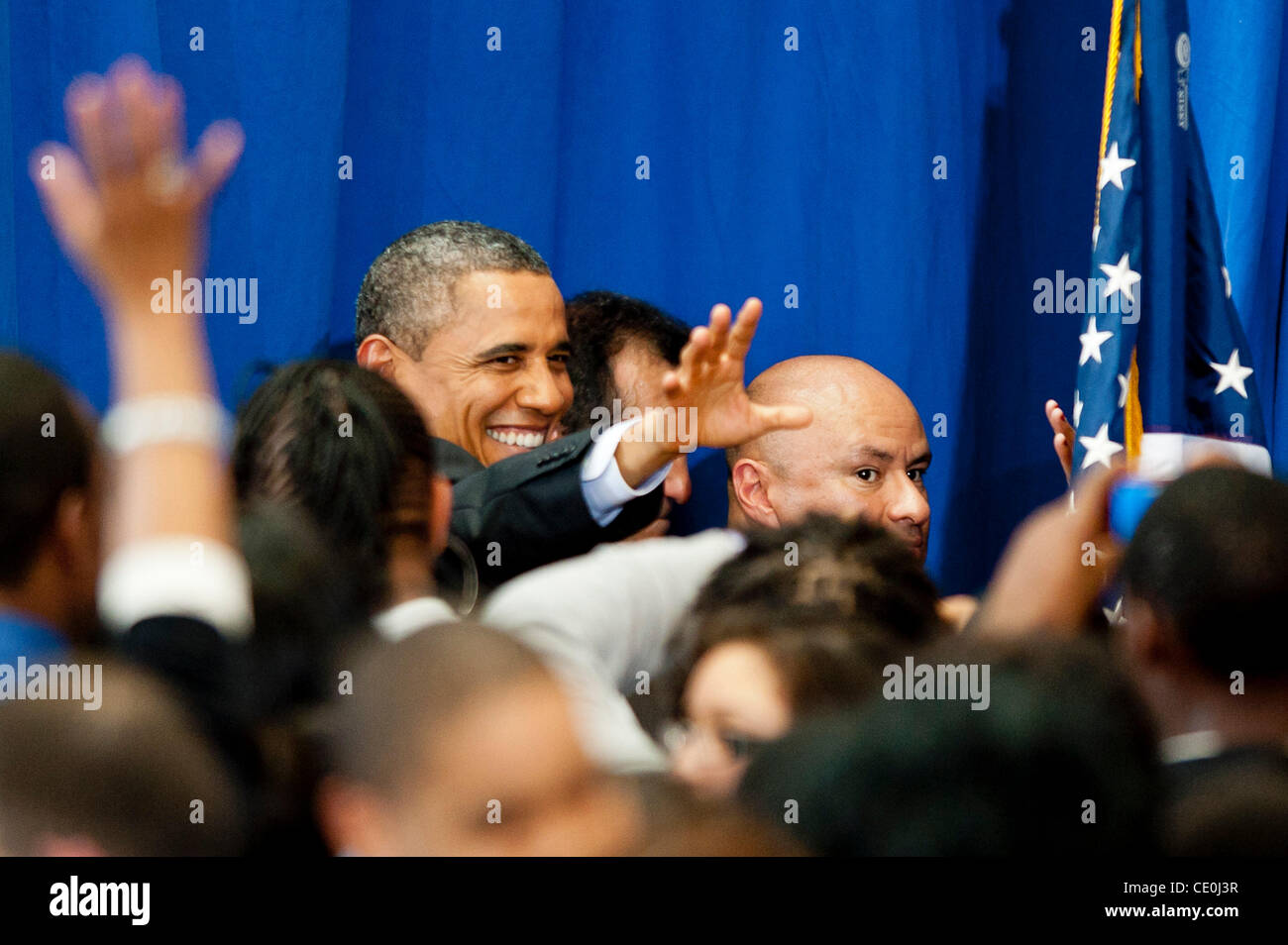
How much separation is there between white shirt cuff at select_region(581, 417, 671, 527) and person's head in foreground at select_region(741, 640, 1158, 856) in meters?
0.80

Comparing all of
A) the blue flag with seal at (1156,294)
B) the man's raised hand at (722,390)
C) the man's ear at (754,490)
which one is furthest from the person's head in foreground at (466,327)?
the blue flag with seal at (1156,294)

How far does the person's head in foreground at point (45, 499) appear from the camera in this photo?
882mm

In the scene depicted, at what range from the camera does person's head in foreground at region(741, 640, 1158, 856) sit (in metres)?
0.72

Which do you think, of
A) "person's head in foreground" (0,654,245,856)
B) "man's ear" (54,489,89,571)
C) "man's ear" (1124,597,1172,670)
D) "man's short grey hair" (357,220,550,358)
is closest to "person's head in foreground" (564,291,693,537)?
"man's short grey hair" (357,220,550,358)

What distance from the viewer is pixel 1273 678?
103 centimetres

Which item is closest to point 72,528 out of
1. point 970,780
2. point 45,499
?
point 45,499

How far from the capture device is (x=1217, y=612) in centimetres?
104

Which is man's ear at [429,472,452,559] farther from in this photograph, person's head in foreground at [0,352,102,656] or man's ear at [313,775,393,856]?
man's ear at [313,775,393,856]

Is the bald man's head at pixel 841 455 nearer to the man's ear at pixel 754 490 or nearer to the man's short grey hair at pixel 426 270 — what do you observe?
the man's ear at pixel 754 490

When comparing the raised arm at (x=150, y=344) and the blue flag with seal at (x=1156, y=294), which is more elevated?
the blue flag with seal at (x=1156, y=294)

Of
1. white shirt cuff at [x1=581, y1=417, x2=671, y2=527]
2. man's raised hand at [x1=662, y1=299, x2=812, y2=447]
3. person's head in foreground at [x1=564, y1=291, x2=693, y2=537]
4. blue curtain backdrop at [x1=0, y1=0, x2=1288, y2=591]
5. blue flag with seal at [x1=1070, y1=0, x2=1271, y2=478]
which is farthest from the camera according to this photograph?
person's head in foreground at [x1=564, y1=291, x2=693, y2=537]

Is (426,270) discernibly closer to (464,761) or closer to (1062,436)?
(1062,436)

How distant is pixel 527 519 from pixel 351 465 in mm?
513

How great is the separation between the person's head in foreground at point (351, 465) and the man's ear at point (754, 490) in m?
0.97
